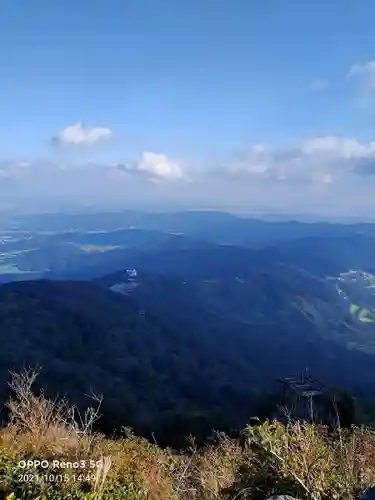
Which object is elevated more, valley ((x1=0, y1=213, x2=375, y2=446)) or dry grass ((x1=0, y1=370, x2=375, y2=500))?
dry grass ((x1=0, y1=370, x2=375, y2=500))

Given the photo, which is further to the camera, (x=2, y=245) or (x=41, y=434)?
(x=2, y=245)

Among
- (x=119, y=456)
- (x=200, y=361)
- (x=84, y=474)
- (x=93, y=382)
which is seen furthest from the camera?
(x=200, y=361)

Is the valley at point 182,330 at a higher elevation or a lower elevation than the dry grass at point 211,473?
lower

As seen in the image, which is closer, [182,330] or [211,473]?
[211,473]

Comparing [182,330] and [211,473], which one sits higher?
[211,473]

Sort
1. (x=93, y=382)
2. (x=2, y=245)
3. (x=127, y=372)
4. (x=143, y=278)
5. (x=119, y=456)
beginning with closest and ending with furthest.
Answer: (x=119, y=456) → (x=93, y=382) → (x=127, y=372) → (x=143, y=278) → (x=2, y=245)

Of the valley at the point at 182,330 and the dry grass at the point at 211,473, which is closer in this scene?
the dry grass at the point at 211,473

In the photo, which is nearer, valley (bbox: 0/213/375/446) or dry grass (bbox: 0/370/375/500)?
dry grass (bbox: 0/370/375/500)

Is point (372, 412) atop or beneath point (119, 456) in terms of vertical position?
beneath

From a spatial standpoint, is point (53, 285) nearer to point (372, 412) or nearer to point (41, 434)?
point (372, 412)

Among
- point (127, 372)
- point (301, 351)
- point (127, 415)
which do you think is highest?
point (127, 415)

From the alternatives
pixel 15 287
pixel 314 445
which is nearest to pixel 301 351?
pixel 15 287
